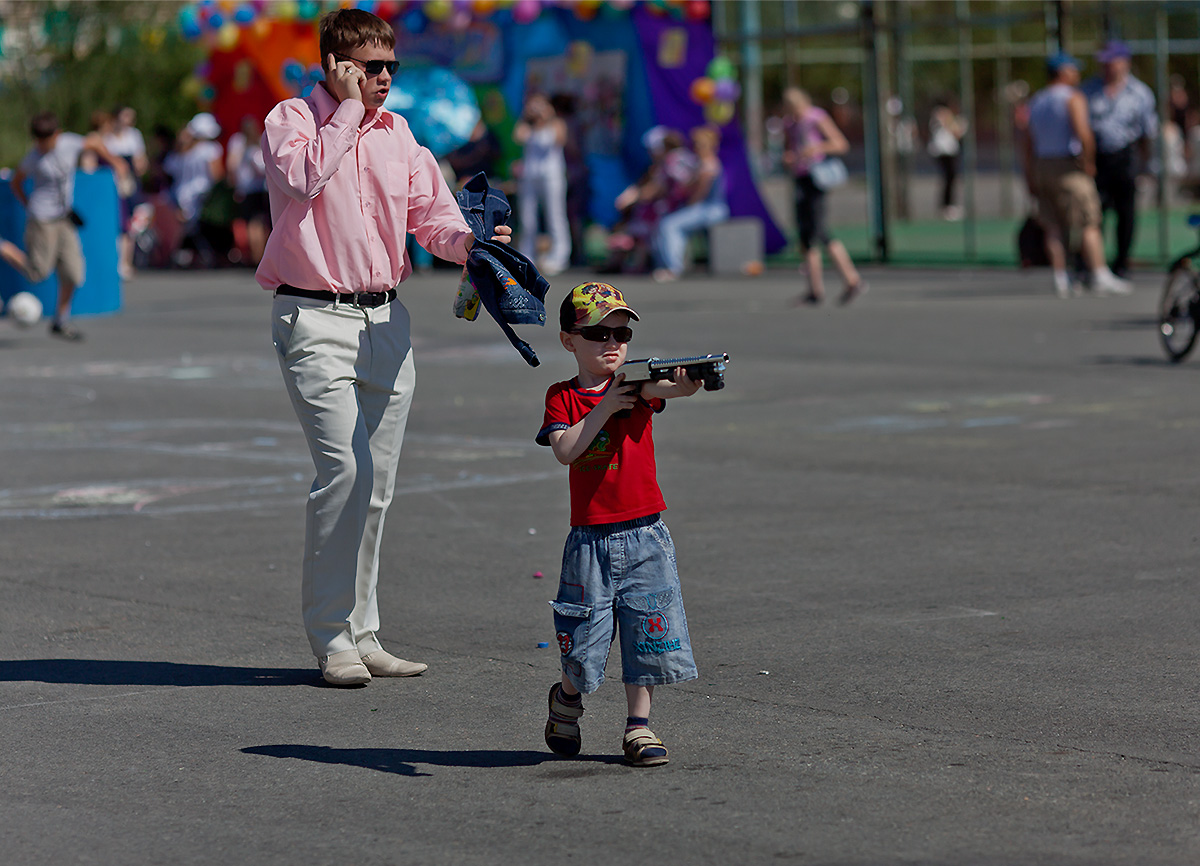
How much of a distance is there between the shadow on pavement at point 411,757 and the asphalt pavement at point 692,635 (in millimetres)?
16

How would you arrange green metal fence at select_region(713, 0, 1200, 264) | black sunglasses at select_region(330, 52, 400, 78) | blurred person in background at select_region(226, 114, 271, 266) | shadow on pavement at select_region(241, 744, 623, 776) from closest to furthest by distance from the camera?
shadow on pavement at select_region(241, 744, 623, 776) → black sunglasses at select_region(330, 52, 400, 78) → green metal fence at select_region(713, 0, 1200, 264) → blurred person in background at select_region(226, 114, 271, 266)

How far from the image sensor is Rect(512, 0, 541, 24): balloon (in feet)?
Answer: 84.7

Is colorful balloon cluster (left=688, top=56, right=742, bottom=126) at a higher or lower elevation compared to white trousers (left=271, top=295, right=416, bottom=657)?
higher

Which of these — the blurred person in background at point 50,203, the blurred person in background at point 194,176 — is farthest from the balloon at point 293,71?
the blurred person in background at point 50,203

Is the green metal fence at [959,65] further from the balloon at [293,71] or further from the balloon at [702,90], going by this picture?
the balloon at [293,71]

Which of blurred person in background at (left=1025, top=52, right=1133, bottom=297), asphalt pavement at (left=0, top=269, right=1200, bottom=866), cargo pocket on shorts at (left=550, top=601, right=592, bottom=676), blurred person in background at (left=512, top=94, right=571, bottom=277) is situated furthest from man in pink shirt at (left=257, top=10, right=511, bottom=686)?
blurred person in background at (left=512, top=94, right=571, bottom=277)

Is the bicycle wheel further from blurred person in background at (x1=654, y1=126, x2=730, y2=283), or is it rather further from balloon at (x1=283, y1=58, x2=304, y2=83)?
balloon at (x1=283, y1=58, x2=304, y2=83)

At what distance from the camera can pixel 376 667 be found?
6016 mm

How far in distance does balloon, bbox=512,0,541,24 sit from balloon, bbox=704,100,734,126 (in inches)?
117

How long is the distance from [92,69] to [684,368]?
34.4 metres

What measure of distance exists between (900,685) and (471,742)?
1.37m

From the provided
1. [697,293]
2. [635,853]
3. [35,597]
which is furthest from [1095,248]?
[635,853]

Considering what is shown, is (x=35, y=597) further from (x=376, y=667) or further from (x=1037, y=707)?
(x=1037, y=707)

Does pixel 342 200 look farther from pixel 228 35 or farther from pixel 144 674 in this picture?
pixel 228 35
